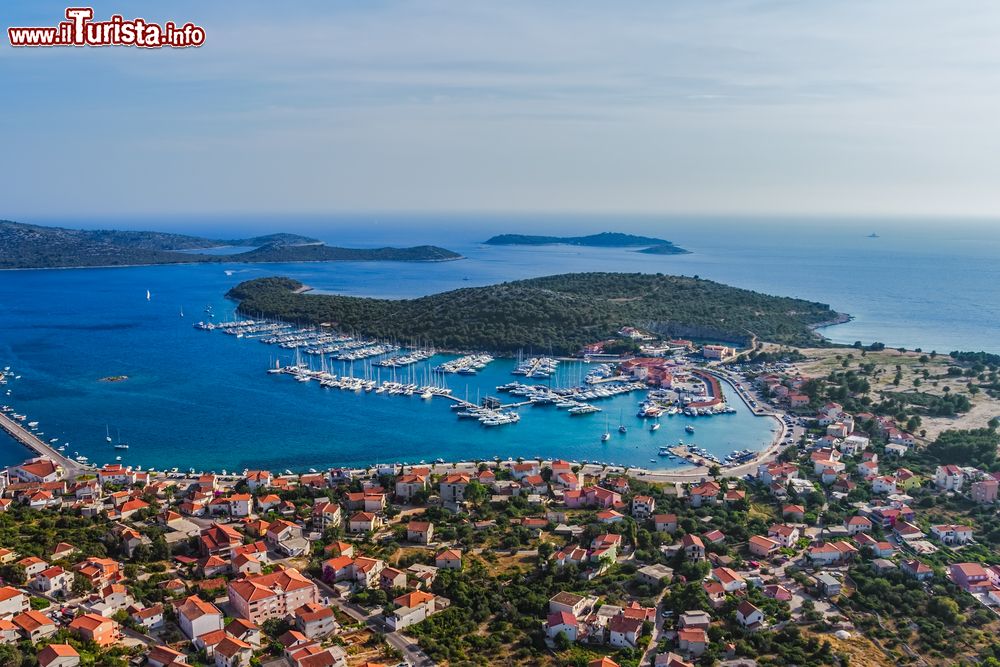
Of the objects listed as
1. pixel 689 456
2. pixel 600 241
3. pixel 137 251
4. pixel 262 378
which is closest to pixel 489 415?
pixel 689 456

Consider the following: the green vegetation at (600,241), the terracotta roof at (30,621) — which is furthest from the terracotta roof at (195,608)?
the green vegetation at (600,241)

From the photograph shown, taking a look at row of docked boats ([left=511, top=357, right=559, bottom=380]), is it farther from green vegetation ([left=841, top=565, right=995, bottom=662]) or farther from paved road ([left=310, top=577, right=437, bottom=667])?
paved road ([left=310, top=577, right=437, bottom=667])

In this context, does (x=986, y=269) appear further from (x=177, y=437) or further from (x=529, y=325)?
(x=177, y=437)

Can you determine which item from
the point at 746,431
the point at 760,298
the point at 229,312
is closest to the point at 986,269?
the point at 760,298

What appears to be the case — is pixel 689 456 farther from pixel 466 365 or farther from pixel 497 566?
pixel 466 365

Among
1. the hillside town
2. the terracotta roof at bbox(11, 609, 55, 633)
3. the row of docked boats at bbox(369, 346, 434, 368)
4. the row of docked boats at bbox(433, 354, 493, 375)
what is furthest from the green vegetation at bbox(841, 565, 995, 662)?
the row of docked boats at bbox(369, 346, 434, 368)

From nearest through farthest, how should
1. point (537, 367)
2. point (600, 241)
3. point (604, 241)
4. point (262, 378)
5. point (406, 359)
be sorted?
1. point (262, 378)
2. point (537, 367)
3. point (406, 359)
4. point (604, 241)
5. point (600, 241)
